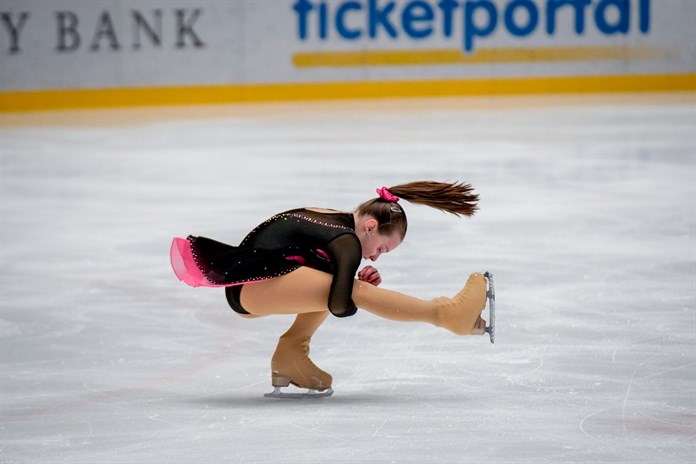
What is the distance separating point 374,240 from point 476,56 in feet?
27.7

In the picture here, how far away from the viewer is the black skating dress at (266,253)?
8.84ft

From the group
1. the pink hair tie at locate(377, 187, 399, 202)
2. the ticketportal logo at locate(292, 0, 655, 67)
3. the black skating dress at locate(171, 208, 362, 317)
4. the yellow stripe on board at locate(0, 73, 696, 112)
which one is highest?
the ticketportal logo at locate(292, 0, 655, 67)

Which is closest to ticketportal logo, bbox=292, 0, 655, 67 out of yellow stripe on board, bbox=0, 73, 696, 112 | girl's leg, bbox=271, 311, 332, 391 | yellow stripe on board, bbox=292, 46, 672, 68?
yellow stripe on board, bbox=292, 46, 672, 68

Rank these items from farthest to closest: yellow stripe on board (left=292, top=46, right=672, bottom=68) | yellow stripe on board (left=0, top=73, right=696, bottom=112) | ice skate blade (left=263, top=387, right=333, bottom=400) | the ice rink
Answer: yellow stripe on board (left=292, top=46, right=672, bottom=68) < yellow stripe on board (left=0, top=73, right=696, bottom=112) < ice skate blade (left=263, top=387, right=333, bottom=400) < the ice rink

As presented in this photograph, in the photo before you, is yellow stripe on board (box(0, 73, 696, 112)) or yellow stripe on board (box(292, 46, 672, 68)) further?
yellow stripe on board (box(292, 46, 672, 68))

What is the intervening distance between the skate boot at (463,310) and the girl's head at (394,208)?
6.7 inches

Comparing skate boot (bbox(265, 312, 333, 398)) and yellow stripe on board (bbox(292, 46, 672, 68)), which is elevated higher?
yellow stripe on board (bbox(292, 46, 672, 68))

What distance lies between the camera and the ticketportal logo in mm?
10852

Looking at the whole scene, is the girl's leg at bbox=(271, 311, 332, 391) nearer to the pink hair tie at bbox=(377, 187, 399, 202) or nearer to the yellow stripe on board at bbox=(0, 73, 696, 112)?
the pink hair tie at bbox=(377, 187, 399, 202)

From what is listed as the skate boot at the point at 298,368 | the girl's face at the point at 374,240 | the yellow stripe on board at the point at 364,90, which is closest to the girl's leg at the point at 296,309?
the skate boot at the point at 298,368

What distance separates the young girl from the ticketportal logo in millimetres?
8261

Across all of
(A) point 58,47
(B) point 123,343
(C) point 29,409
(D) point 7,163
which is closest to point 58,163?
(D) point 7,163

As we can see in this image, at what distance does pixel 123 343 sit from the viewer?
130 inches

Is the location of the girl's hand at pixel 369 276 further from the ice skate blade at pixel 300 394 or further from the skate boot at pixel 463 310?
the ice skate blade at pixel 300 394
